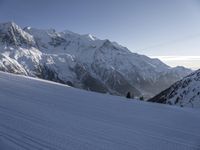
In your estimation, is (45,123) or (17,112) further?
(17,112)

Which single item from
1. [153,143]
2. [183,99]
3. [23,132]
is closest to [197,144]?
[153,143]

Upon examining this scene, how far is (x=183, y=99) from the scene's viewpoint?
305ft

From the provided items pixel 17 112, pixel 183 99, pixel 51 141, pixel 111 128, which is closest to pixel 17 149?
pixel 51 141

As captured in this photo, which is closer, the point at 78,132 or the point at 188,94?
the point at 78,132

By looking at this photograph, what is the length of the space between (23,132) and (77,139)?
1795mm

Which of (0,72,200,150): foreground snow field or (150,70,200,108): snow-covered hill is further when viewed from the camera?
(150,70,200,108): snow-covered hill

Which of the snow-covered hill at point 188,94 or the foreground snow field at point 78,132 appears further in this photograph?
the snow-covered hill at point 188,94

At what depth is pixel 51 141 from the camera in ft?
31.4

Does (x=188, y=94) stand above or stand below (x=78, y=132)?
above

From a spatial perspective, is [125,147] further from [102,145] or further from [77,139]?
[77,139]

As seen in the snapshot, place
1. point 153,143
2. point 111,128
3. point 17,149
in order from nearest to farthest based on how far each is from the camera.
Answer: point 17,149
point 153,143
point 111,128

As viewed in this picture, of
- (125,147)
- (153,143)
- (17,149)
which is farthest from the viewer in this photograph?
(153,143)

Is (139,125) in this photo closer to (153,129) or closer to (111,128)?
(153,129)

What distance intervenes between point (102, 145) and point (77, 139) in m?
0.89
